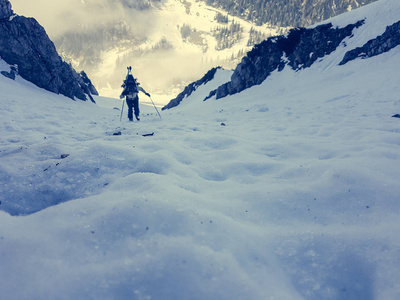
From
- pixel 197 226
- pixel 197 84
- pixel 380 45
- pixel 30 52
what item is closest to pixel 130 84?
pixel 197 226

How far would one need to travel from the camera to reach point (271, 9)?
19875cm

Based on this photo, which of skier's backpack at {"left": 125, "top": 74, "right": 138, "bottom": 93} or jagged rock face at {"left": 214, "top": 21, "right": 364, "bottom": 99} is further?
jagged rock face at {"left": 214, "top": 21, "right": 364, "bottom": 99}

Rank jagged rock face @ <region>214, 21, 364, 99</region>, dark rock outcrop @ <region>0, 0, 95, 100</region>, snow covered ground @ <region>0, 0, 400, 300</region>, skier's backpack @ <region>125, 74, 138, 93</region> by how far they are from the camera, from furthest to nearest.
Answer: jagged rock face @ <region>214, 21, 364, 99</region> → dark rock outcrop @ <region>0, 0, 95, 100</region> → skier's backpack @ <region>125, 74, 138, 93</region> → snow covered ground @ <region>0, 0, 400, 300</region>

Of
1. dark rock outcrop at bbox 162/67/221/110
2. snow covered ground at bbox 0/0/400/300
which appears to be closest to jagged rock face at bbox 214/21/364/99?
dark rock outcrop at bbox 162/67/221/110

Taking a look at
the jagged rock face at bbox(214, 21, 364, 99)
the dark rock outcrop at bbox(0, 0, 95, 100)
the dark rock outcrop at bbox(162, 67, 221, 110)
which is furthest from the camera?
the dark rock outcrop at bbox(162, 67, 221, 110)

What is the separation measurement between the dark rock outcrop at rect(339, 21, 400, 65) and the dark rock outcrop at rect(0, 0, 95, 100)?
26266mm

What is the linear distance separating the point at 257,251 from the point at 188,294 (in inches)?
22.0

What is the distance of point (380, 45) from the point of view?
17422 mm

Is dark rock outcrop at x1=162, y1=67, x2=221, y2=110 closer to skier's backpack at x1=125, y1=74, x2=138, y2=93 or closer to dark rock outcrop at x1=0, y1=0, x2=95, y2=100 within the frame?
dark rock outcrop at x1=0, y1=0, x2=95, y2=100

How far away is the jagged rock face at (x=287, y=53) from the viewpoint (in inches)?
897

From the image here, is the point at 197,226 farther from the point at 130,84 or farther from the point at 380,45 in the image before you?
the point at 380,45

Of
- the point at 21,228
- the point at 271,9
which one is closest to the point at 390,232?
the point at 21,228

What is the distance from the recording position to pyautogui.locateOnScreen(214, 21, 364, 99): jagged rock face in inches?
897

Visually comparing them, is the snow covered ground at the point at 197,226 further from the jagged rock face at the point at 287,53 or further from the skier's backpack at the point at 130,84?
the jagged rock face at the point at 287,53
